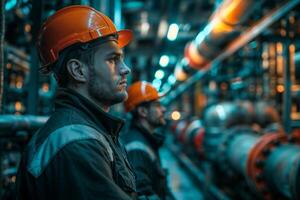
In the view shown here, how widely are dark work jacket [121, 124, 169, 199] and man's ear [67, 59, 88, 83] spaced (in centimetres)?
129

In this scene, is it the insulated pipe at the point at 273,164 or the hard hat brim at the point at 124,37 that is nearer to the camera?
the hard hat brim at the point at 124,37

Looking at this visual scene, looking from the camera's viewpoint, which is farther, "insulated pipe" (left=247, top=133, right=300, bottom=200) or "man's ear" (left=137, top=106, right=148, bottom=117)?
"insulated pipe" (left=247, top=133, right=300, bottom=200)

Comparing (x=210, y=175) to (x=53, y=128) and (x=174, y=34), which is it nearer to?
(x=174, y=34)

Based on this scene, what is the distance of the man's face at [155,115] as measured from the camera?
3744 mm

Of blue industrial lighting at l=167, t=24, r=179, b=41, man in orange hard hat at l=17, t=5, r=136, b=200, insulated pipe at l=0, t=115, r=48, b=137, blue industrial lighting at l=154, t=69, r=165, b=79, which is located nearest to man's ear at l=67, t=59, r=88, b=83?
man in orange hard hat at l=17, t=5, r=136, b=200

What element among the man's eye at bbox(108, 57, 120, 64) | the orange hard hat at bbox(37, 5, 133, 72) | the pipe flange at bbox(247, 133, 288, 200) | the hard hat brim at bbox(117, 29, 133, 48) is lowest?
the pipe flange at bbox(247, 133, 288, 200)

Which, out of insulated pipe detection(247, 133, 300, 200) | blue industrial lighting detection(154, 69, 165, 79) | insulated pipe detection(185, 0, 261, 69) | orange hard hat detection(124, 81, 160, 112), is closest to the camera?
orange hard hat detection(124, 81, 160, 112)

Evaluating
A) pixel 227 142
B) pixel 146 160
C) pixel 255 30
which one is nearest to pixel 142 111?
pixel 146 160

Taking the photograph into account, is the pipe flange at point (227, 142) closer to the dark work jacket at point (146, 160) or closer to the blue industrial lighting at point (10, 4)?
the dark work jacket at point (146, 160)

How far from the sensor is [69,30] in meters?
1.72

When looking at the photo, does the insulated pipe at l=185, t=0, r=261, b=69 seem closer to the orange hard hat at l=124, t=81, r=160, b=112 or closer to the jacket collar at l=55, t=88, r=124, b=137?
the orange hard hat at l=124, t=81, r=160, b=112

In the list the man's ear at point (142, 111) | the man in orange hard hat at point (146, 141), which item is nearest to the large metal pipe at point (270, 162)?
the man in orange hard hat at point (146, 141)

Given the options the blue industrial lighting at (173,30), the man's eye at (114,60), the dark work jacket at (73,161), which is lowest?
the dark work jacket at (73,161)

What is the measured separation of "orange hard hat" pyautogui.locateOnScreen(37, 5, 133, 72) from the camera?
1711mm
